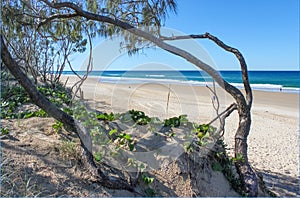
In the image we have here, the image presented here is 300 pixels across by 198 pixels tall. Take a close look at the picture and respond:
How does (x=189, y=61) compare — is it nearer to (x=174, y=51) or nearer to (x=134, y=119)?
(x=174, y=51)

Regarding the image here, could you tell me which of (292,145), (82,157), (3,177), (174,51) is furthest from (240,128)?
(292,145)

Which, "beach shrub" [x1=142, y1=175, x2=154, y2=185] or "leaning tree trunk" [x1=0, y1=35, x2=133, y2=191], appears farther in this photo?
"beach shrub" [x1=142, y1=175, x2=154, y2=185]

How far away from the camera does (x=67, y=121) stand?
7.39ft

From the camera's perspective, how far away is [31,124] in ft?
10.1

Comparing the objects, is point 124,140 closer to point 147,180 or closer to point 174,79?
point 147,180

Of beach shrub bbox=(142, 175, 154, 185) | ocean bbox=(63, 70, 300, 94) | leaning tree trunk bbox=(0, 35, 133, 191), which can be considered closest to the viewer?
leaning tree trunk bbox=(0, 35, 133, 191)

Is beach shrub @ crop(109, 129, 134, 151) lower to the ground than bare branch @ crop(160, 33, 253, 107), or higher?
lower

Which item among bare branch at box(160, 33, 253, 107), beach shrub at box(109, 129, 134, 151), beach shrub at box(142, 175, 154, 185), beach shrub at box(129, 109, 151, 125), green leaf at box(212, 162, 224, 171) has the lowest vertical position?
green leaf at box(212, 162, 224, 171)

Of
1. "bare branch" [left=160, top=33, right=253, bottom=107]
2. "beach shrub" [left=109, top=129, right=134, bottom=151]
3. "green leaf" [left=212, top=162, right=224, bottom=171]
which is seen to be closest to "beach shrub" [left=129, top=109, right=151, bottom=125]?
"beach shrub" [left=109, top=129, right=134, bottom=151]

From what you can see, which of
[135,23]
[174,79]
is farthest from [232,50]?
[174,79]

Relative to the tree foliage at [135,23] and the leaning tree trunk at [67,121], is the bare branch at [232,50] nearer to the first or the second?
the tree foliage at [135,23]

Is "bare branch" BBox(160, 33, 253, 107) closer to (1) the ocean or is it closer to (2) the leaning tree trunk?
(1) the ocean

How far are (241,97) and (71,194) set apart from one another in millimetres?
2214

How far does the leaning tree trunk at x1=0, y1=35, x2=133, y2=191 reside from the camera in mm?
1978
